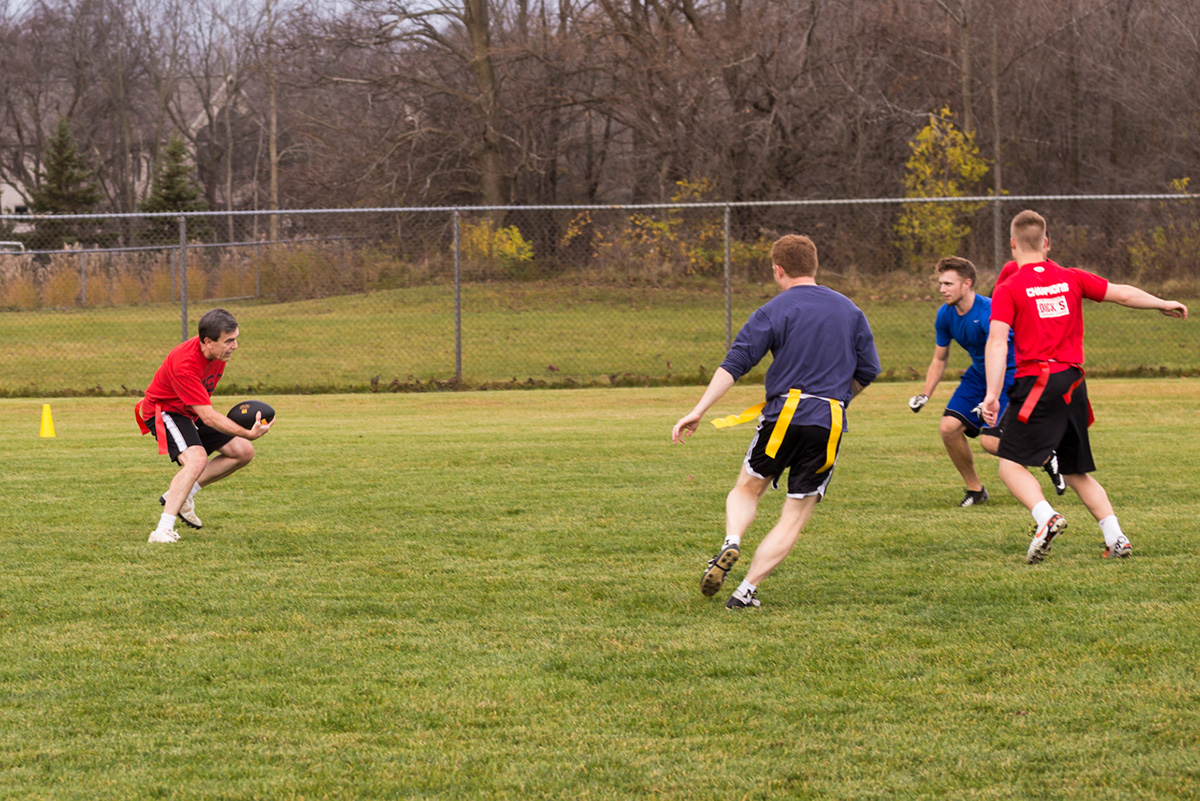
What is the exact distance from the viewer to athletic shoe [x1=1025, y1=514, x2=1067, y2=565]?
242 inches

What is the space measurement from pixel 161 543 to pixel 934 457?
624 centimetres

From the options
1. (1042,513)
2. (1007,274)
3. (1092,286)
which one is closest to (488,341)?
(1007,274)

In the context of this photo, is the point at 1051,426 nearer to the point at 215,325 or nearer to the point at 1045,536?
the point at 1045,536

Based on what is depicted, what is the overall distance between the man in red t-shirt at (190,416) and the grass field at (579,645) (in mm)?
234

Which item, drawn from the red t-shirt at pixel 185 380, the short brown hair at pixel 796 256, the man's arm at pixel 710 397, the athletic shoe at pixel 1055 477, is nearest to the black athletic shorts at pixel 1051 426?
the athletic shoe at pixel 1055 477

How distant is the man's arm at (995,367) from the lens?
6.28 meters

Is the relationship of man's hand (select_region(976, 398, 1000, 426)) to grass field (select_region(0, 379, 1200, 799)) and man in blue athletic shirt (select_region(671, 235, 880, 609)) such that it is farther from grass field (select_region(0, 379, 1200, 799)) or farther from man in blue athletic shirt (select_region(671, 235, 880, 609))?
man in blue athletic shirt (select_region(671, 235, 880, 609))

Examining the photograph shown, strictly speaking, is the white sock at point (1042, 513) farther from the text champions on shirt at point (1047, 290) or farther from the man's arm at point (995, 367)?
the text champions on shirt at point (1047, 290)

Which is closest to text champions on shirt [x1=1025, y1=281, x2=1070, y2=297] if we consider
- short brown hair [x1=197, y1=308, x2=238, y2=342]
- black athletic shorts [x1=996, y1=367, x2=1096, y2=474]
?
black athletic shorts [x1=996, y1=367, x2=1096, y2=474]

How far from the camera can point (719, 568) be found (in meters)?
5.57

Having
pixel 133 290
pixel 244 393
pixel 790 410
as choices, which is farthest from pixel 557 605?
pixel 133 290

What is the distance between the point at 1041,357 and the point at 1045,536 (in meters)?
0.91

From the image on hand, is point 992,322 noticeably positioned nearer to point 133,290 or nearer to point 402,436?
point 402,436

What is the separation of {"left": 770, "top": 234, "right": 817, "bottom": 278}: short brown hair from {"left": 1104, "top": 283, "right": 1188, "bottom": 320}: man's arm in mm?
1681
